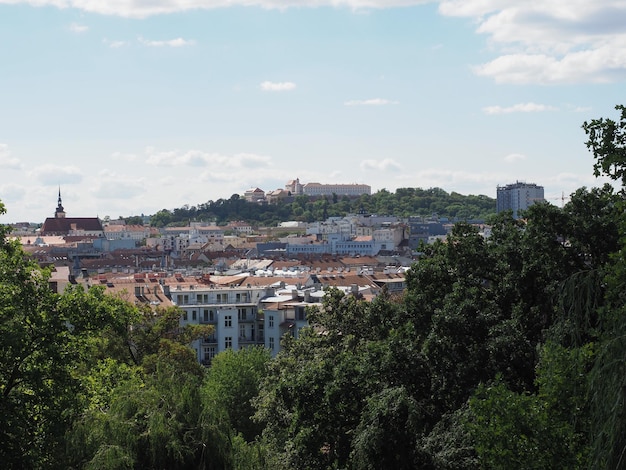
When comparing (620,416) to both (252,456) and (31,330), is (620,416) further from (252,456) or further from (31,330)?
(31,330)

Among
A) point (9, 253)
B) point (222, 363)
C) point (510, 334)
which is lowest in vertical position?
point (222, 363)

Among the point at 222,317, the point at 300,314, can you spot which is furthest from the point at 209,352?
the point at 300,314

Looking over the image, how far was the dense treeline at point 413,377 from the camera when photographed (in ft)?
58.3

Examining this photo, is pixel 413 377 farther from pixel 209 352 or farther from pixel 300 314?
pixel 209 352

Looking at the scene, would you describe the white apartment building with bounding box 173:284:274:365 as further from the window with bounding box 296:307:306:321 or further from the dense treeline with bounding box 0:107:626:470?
the dense treeline with bounding box 0:107:626:470

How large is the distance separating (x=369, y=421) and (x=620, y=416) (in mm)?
11657

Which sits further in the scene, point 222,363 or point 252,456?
point 222,363

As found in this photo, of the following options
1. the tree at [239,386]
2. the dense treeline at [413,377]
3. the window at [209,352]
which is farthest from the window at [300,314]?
the dense treeline at [413,377]

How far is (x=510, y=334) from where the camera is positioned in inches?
983

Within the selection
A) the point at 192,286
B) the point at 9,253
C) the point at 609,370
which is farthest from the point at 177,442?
the point at 192,286

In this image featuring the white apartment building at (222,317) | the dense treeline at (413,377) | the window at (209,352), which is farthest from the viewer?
the white apartment building at (222,317)

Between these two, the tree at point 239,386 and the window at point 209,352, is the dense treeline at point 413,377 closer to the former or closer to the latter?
the tree at point 239,386

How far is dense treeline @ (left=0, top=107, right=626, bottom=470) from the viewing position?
17.8 meters

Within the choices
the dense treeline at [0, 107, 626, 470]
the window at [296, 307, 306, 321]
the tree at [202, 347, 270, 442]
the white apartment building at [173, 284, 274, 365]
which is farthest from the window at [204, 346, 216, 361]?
the dense treeline at [0, 107, 626, 470]
